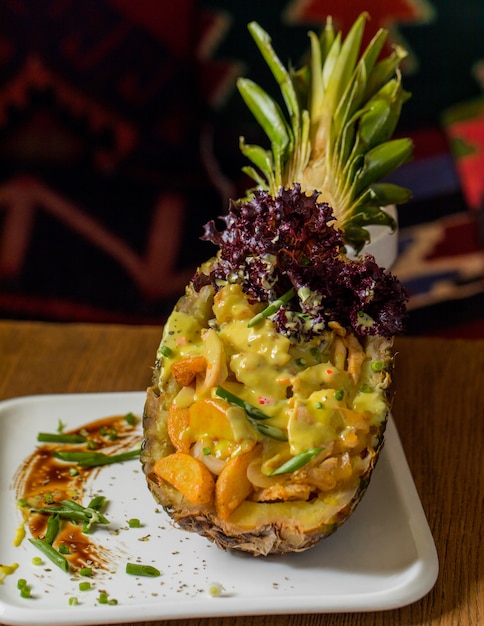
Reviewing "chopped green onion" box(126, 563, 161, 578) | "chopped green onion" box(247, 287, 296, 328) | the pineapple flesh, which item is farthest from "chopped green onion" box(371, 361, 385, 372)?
"chopped green onion" box(126, 563, 161, 578)

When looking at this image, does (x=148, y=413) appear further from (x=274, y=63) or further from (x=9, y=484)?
(x=274, y=63)

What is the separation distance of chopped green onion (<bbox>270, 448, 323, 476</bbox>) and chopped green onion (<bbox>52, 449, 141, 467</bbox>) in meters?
0.42

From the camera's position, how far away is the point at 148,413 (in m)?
1.40

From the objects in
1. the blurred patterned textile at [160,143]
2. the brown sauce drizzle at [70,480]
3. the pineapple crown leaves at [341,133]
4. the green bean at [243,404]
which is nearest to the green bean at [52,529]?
the brown sauce drizzle at [70,480]

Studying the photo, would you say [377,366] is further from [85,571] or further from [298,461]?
[85,571]

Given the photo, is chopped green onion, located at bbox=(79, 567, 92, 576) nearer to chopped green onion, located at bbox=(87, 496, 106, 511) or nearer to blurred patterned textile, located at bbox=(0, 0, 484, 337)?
chopped green onion, located at bbox=(87, 496, 106, 511)

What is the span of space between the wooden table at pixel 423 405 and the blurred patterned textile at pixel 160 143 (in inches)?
43.7

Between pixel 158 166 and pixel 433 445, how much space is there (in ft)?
6.94

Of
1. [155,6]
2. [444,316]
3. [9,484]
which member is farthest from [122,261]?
[9,484]

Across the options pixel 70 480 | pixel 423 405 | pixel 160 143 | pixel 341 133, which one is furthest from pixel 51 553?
pixel 160 143

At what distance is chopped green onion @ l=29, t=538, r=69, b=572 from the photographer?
133cm

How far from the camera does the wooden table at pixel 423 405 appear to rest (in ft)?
4.28

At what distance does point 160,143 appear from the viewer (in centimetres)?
350

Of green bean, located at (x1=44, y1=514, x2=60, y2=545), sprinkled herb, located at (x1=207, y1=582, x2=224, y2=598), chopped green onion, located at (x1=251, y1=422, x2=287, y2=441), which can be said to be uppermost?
chopped green onion, located at (x1=251, y1=422, x2=287, y2=441)
